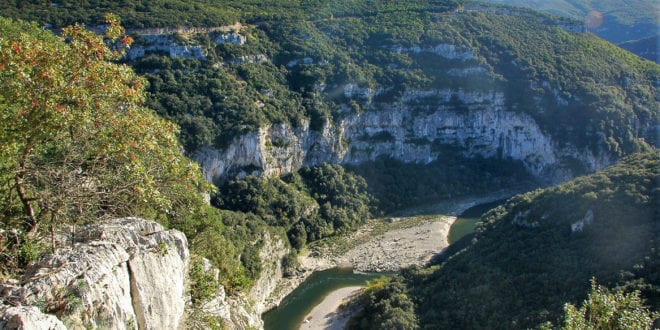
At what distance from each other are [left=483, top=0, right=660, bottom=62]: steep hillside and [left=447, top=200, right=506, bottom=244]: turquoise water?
76.4 m

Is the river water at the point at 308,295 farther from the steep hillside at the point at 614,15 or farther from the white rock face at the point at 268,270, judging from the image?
the steep hillside at the point at 614,15

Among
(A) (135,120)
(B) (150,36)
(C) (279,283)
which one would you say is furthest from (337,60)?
(A) (135,120)

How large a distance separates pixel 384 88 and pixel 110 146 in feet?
217

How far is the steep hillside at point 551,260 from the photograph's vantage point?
28562 mm

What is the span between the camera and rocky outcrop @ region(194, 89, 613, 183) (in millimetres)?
70475

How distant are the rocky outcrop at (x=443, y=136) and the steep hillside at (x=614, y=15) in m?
57.1

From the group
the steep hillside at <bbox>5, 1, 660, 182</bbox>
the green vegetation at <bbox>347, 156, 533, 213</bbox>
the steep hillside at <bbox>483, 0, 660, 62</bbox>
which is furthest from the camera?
the steep hillside at <bbox>483, 0, 660, 62</bbox>

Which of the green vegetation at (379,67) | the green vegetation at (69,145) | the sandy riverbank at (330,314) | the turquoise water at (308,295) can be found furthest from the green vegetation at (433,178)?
the green vegetation at (69,145)

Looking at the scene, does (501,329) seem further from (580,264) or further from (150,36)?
(150,36)

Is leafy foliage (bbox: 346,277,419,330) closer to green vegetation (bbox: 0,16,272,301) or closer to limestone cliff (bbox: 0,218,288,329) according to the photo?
green vegetation (bbox: 0,16,272,301)

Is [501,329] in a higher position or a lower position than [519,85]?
lower

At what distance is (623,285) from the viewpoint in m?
26.8

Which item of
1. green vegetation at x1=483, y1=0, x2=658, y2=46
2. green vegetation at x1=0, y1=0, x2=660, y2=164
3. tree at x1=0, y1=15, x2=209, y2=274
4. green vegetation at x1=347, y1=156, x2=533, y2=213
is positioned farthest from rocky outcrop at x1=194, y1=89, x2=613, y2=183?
green vegetation at x1=483, y1=0, x2=658, y2=46

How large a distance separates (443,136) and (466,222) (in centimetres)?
2045
